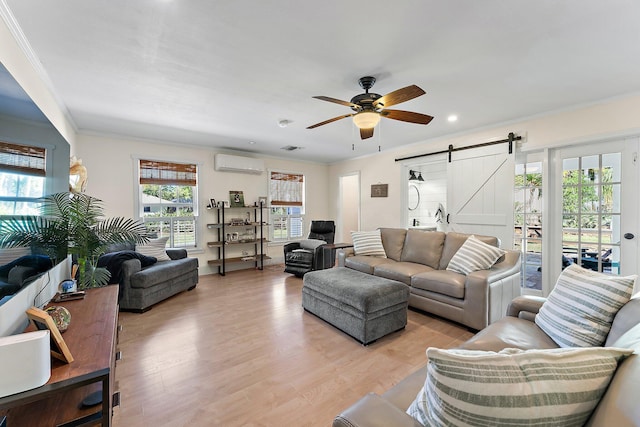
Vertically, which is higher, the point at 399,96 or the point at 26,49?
the point at 26,49

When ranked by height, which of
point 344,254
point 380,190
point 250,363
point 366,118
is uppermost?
point 366,118

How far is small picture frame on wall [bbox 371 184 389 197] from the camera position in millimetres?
5469

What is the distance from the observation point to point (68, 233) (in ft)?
6.31

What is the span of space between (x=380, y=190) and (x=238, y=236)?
3.13 meters

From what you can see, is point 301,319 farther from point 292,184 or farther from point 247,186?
point 292,184

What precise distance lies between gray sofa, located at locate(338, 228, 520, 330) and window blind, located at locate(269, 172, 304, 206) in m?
2.61

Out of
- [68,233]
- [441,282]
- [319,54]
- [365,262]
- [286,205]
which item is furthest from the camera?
[286,205]

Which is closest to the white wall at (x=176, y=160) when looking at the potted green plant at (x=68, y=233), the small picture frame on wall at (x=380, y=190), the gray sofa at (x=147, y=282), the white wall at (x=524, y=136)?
the gray sofa at (x=147, y=282)

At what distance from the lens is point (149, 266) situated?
3629 millimetres

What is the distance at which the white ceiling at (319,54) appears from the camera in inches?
64.3

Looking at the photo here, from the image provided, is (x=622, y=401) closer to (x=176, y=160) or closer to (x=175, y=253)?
(x=175, y=253)

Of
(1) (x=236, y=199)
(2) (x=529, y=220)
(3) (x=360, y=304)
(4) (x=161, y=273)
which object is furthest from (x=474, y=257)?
(1) (x=236, y=199)

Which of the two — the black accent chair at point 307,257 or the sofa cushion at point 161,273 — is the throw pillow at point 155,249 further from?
the black accent chair at point 307,257

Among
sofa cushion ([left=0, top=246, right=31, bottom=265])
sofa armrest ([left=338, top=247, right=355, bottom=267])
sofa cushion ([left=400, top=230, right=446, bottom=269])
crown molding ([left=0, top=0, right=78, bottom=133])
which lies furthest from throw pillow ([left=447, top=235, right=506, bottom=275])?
crown molding ([left=0, top=0, right=78, bottom=133])
